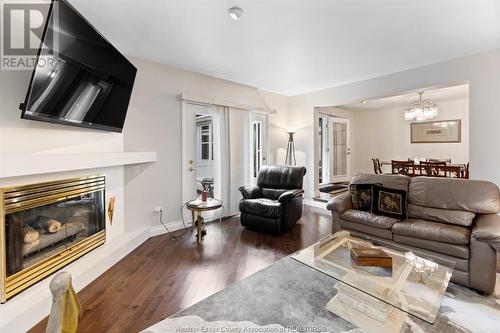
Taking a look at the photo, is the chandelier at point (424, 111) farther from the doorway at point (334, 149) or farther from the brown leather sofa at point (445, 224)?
the brown leather sofa at point (445, 224)

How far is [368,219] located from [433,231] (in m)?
0.62

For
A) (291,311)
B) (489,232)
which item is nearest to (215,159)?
(291,311)

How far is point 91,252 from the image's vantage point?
2463mm

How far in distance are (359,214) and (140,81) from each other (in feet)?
11.1

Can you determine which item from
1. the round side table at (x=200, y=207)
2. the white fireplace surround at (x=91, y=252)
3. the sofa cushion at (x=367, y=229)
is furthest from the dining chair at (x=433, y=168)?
the white fireplace surround at (x=91, y=252)

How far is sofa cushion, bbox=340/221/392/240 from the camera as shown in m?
2.66

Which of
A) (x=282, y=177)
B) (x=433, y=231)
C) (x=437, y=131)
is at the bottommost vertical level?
(x=433, y=231)

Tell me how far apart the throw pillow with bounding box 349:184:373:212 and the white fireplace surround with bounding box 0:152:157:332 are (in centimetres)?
274

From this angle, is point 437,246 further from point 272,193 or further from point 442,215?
point 272,193

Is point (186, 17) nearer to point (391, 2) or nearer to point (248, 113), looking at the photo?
point (391, 2)

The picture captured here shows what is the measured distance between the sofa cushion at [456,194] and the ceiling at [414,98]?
8.80ft

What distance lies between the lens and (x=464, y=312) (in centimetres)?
178

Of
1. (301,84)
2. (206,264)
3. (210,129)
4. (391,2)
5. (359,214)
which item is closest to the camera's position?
(391,2)

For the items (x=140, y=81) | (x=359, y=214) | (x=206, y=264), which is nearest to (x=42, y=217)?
(x=206, y=264)
